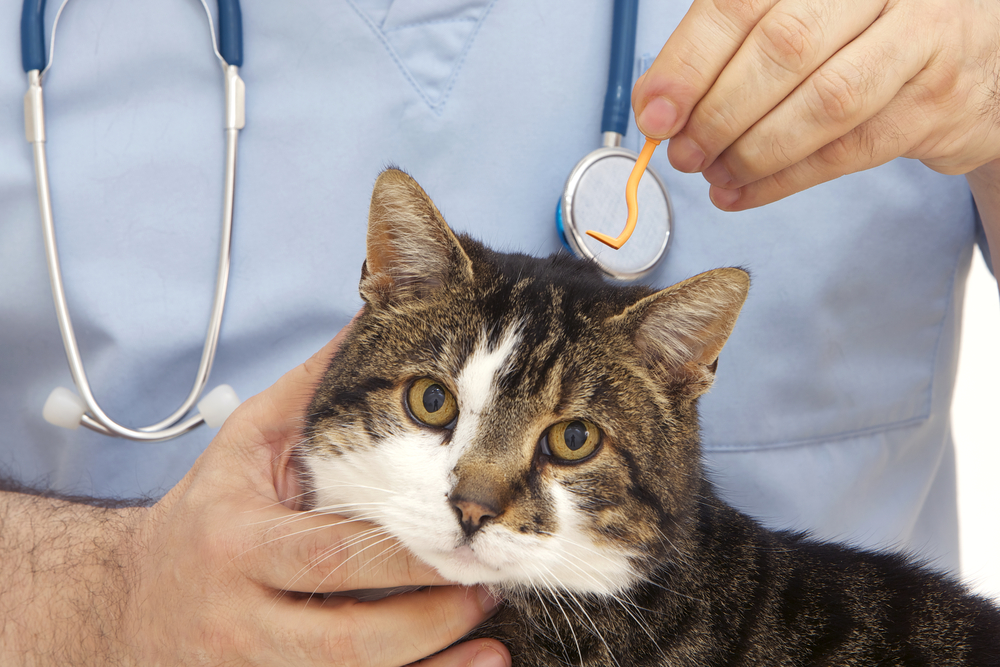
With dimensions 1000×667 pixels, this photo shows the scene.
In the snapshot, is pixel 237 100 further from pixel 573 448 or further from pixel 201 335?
pixel 573 448

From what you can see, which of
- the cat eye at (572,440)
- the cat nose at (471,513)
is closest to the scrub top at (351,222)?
the cat eye at (572,440)

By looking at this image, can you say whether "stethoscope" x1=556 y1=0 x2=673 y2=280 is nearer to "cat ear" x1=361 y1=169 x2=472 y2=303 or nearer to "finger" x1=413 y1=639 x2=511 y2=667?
"cat ear" x1=361 y1=169 x2=472 y2=303

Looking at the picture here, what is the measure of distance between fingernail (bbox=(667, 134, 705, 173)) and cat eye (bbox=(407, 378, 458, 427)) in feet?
1.51

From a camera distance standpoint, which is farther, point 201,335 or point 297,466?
point 201,335

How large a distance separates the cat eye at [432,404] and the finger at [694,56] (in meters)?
0.44

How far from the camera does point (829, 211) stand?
1399mm

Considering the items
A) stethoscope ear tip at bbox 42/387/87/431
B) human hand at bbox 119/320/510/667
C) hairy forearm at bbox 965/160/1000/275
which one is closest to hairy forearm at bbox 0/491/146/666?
human hand at bbox 119/320/510/667

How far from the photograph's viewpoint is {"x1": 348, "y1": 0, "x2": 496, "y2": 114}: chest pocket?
133cm

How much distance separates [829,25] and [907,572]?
795 millimetres

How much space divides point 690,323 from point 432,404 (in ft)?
1.17

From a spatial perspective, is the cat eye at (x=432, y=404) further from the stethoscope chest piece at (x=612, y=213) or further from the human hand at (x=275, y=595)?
the stethoscope chest piece at (x=612, y=213)

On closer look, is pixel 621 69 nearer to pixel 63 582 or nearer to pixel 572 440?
pixel 572 440

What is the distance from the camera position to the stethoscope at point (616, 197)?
1.24 metres

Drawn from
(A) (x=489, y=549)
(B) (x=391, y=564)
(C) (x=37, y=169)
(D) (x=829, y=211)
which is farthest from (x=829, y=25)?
(C) (x=37, y=169)
